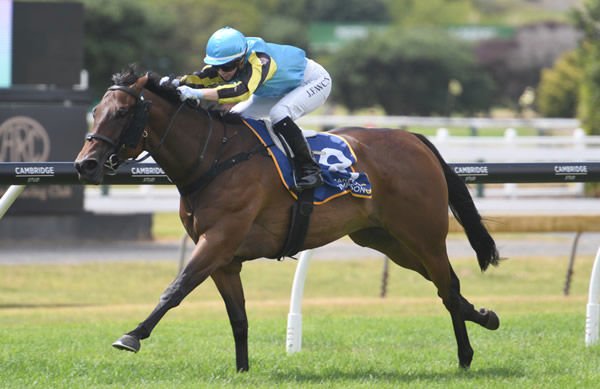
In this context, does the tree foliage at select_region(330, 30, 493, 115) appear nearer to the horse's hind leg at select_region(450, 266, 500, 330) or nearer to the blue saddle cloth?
the horse's hind leg at select_region(450, 266, 500, 330)

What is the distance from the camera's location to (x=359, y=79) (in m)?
46.8

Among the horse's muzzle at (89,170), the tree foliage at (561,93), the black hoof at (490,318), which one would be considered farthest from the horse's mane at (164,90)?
the tree foliage at (561,93)

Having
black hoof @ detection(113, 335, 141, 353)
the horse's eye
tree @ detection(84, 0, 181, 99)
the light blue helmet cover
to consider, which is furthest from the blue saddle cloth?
tree @ detection(84, 0, 181, 99)

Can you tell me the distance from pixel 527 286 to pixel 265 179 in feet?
22.4

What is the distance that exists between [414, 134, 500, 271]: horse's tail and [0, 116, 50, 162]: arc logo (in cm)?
740

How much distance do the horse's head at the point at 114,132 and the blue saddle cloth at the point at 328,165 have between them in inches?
30.6

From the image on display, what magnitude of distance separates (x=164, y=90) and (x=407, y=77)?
42054 mm

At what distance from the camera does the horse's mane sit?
4.82 m

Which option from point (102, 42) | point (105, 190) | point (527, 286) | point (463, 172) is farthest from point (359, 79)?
point (463, 172)

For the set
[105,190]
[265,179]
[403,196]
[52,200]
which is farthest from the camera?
[105,190]

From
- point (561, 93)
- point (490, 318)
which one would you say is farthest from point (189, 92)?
point (561, 93)

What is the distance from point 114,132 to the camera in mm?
4648

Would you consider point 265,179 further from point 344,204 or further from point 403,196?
point 403,196

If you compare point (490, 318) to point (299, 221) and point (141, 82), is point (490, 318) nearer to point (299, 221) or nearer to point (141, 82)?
point (299, 221)
